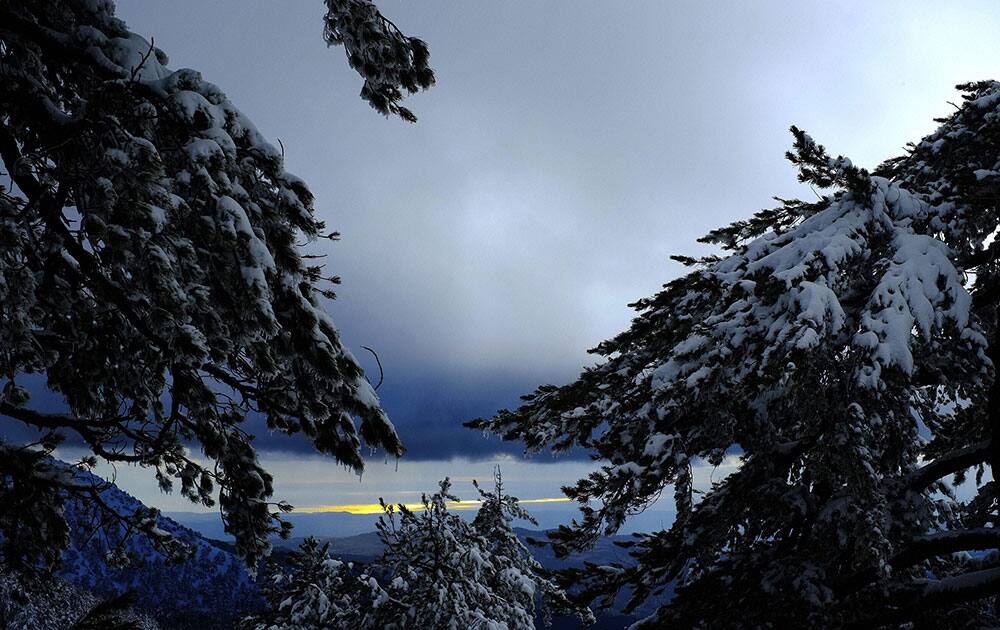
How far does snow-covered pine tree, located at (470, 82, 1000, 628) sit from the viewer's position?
4.73m

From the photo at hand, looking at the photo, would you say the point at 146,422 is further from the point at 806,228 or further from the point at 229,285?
the point at 806,228

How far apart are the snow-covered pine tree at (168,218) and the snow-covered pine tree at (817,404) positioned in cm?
282

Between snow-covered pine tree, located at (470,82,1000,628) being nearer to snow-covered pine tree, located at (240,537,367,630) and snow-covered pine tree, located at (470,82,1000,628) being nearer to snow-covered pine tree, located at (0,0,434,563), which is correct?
snow-covered pine tree, located at (0,0,434,563)

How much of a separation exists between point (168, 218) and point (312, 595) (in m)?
16.8

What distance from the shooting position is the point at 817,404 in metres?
4.89

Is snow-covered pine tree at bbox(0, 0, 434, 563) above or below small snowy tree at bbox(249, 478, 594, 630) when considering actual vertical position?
above

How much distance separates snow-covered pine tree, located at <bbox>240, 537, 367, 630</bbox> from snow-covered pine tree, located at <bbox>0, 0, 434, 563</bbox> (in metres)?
13.7

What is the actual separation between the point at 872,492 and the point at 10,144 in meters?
6.59

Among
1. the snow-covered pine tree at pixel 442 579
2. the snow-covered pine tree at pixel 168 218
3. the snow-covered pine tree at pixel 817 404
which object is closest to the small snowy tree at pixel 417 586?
the snow-covered pine tree at pixel 442 579

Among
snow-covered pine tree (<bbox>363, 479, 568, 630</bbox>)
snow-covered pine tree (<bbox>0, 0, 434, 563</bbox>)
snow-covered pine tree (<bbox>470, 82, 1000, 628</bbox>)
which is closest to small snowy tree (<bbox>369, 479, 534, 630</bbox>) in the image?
snow-covered pine tree (<bbox>363, 479, 568, 630</bbox>)

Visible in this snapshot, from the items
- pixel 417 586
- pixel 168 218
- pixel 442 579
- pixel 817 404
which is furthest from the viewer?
pixel 417 586

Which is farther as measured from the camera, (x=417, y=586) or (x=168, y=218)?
(x=417, y=586)

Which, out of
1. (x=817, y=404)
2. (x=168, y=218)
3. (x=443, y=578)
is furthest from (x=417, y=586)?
(x=168, y=218)

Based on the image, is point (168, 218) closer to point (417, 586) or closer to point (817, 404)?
point (817, 404)
